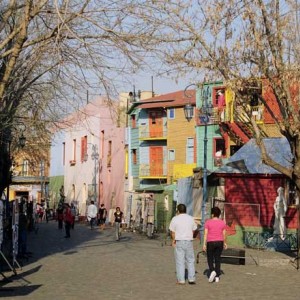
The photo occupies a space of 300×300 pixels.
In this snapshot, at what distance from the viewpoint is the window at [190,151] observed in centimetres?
5281

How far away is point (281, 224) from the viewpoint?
27422 millimetres

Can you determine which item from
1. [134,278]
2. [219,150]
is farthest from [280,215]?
[219,150]

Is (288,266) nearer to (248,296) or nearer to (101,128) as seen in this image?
(248,296)

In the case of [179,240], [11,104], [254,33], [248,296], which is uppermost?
[254,33]

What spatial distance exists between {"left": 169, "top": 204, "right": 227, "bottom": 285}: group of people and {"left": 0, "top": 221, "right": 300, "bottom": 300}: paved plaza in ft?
0.92

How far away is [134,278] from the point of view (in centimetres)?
1736

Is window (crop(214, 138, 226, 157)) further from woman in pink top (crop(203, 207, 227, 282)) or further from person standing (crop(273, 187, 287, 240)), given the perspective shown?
woman in pink top (crop(203, 207, 227, 282))

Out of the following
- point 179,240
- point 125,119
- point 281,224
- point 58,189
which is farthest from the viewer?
point 58,189

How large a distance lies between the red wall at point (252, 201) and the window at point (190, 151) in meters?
22.1

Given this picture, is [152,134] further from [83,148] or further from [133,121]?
[83,148]

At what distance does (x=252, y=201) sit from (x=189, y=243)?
14.6m

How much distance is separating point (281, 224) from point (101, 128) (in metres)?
39.1

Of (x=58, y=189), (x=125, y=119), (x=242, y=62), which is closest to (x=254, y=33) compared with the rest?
(x=242, y=62)

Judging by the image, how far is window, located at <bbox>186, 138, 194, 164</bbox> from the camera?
5281cm
